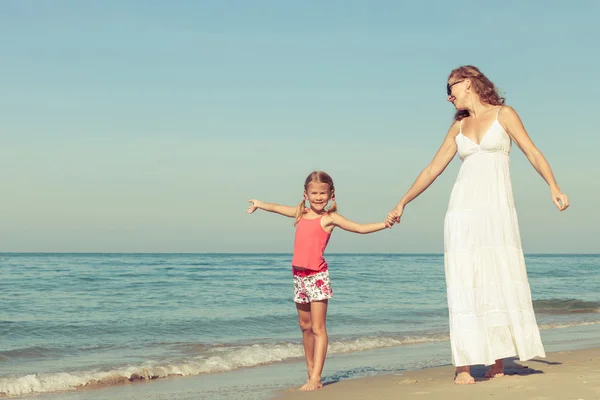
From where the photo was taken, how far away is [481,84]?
16.7ft

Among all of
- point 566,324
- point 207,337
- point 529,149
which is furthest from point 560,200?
point 566,324

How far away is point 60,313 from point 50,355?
565 centimetres

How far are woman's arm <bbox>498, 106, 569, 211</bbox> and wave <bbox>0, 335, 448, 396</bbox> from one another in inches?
181

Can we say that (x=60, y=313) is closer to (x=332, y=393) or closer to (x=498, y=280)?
(x=332, y=393)

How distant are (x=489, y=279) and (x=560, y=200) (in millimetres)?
719

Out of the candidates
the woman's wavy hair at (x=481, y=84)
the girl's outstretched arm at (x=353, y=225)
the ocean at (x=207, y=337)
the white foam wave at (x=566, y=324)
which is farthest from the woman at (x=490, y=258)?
the white foam wave at (x=566, y=324)

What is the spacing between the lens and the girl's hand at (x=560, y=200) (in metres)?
4.60

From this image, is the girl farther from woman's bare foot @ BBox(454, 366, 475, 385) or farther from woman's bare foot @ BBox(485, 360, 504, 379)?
woman's bare foot @ BBox(485, 360, 504, 379)

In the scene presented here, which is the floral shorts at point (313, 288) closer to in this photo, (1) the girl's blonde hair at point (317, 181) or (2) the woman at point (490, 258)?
(1) the girl's blonde hair at point (317, 181)

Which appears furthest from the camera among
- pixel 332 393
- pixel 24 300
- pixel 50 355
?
pixel 24 300

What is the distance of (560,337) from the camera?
35.1ft

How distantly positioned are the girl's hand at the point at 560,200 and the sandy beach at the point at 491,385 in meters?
1.22

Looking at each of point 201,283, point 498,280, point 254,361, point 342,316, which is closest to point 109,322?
point 342,316

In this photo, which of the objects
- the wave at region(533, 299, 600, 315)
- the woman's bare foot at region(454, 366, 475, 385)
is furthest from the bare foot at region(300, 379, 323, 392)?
the wave at region(533, 299, 600, 315)
